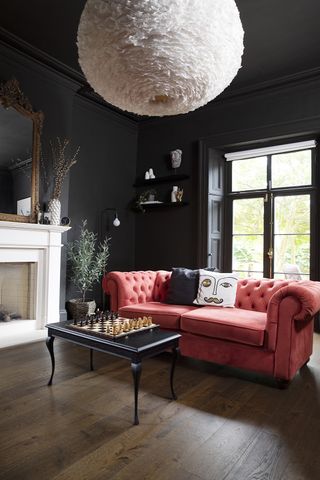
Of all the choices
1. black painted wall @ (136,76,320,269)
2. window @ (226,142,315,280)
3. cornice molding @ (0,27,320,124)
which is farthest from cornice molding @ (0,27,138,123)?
window @ (226,142,315,280)

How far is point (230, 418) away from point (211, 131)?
163 inches

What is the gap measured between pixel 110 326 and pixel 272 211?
11.2 feet

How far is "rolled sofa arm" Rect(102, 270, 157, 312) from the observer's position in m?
3.60

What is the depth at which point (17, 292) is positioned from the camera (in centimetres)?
410

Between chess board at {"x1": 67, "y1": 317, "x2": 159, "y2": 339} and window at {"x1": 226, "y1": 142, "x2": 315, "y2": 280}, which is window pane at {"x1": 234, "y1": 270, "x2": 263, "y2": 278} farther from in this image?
chess board at {"x1": 67, "y1": 317, "x2": 159, "y2": 339}

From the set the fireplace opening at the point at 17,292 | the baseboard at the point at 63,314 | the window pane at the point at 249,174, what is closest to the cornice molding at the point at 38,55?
the fireplace opening at the point at 17,292

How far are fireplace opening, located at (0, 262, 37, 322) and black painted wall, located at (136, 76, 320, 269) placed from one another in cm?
214

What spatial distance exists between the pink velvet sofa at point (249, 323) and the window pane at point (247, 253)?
1.67 m

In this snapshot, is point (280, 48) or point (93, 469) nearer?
point (93, 469)

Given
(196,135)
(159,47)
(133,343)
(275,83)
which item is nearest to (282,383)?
(133,343)

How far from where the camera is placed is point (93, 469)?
5.24 ft

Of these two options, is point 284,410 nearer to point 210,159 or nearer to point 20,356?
point 20,356

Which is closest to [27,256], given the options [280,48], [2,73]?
[2,73]

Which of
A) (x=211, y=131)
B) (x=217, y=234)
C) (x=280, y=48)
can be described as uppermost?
(x=280, y=48)
